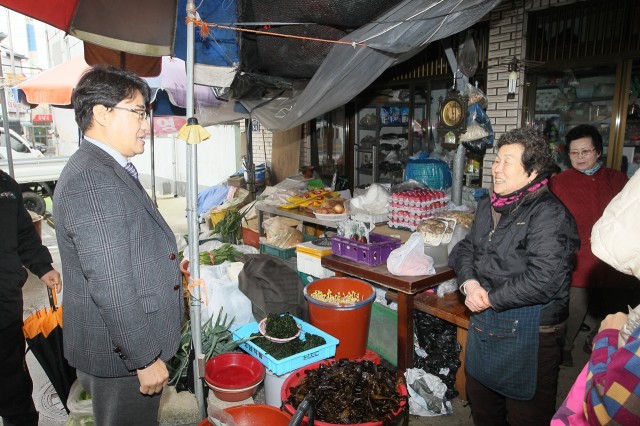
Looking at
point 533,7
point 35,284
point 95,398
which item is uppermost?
point 533,7

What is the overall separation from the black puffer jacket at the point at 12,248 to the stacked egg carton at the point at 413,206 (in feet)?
9.78

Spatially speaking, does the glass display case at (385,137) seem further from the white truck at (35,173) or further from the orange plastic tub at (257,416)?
the white truck at (35,173)

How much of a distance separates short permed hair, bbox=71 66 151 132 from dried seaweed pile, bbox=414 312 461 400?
2.89 metres

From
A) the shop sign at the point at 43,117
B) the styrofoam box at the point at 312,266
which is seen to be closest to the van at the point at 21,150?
the styrofoam box at the point at 312,266

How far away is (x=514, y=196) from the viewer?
225 cm

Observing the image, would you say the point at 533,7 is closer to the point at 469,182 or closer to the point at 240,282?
the point at 469,182

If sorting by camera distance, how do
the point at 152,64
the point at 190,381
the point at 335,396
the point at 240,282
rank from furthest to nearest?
the point at 152,64, the point at 240,282, the point at 190,381, the point at 335,396

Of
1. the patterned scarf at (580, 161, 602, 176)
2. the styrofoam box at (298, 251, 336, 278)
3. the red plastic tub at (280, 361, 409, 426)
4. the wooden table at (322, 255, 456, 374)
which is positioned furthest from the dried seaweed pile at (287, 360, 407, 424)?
the patterned scarf at (580, 161, 602, 176)

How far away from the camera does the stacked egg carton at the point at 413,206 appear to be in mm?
3932

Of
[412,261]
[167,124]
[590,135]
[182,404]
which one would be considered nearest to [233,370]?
[182,404]

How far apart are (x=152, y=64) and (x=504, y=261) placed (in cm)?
395

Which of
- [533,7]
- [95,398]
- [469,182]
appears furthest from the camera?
[469,182]

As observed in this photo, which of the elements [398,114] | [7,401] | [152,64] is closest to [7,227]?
[7,401]

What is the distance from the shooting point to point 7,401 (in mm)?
2506
